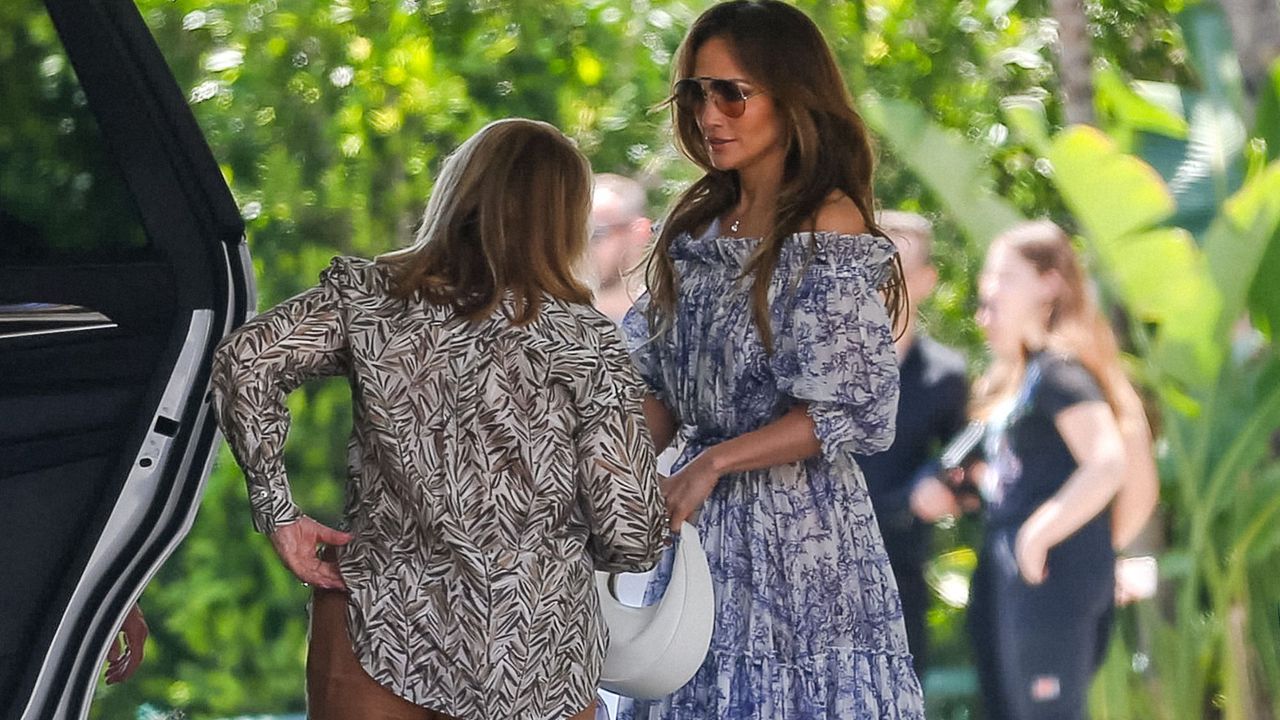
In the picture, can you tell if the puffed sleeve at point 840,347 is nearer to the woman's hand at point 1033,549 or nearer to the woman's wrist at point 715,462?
the woman's wrist at point 715,462

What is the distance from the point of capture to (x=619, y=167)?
14.7 feet

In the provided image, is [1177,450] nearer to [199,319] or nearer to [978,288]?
[978,288]

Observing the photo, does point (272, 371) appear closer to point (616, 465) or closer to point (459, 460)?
point (459, 460)

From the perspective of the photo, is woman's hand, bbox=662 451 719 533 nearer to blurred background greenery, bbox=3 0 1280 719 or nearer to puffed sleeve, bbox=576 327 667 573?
puffed sleeve, bbox=576 327 667 573

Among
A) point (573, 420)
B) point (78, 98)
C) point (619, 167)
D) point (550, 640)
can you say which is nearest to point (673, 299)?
point (573, 420)

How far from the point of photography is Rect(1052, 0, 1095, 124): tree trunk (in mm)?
4629

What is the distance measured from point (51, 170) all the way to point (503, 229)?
1.89 ft

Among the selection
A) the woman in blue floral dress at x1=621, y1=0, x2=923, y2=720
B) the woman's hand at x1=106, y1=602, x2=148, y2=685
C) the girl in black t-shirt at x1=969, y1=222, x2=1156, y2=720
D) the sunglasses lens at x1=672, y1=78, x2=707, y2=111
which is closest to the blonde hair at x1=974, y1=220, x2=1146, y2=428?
the girl in black t-shirt at x1=969, y1=222, x2=1156, y2=720

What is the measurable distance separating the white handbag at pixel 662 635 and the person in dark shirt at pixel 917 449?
2322mm

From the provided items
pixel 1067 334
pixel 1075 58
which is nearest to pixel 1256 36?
pixel 1075 58

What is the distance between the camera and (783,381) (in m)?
2.05

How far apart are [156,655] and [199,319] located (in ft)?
9.40

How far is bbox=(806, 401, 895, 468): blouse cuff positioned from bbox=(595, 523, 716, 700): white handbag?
229 mm

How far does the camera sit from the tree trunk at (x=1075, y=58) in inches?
182
